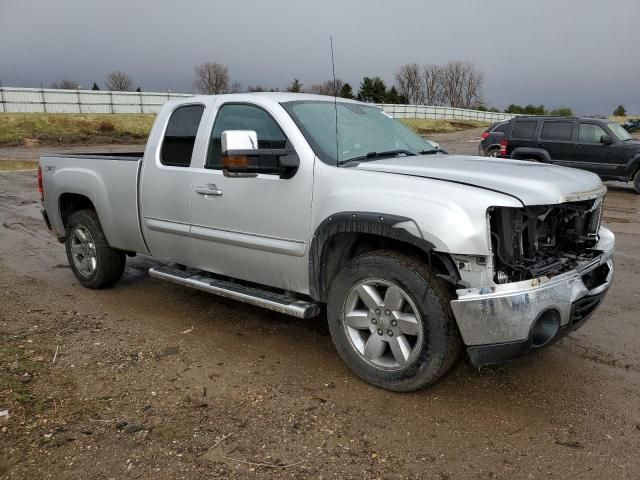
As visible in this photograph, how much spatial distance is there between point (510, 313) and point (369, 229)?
93cm

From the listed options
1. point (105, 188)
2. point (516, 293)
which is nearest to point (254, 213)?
point (516, 293)

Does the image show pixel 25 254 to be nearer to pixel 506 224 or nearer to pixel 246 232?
pixel 246 232

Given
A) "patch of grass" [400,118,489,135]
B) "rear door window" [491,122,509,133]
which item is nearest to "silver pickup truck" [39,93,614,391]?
"rear door window" [491,122,509,133]

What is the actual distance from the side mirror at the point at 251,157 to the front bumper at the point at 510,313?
1.44 meters

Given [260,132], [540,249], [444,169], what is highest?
[260,132]

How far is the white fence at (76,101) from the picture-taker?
35.9m

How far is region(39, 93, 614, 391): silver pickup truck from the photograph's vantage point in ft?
10.0

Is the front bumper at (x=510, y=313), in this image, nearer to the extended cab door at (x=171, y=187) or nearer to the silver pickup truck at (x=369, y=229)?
the silver pickup truck at (x=369, y=229)

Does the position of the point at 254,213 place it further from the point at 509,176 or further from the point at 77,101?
the point at 77,101

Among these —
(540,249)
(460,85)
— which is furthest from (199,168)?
(460,85)

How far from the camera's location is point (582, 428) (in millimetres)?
3121

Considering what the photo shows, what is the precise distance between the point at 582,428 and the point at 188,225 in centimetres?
306

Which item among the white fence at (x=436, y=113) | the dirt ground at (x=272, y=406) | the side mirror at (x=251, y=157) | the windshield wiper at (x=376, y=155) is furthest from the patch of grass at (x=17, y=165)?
the white fence at (x=436, y=113)

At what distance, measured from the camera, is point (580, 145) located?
44.5 ft
